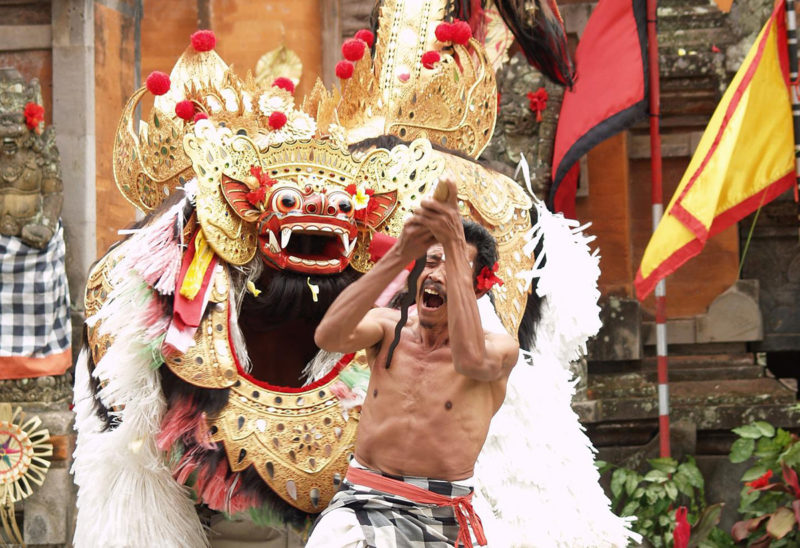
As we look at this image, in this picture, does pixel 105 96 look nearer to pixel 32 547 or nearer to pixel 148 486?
pixel 32 547

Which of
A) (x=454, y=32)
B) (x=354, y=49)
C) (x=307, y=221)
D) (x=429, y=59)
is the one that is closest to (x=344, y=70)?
(x=354, y=49)

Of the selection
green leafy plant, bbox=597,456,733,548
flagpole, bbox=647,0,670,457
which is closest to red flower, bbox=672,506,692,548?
green leafy plant, bbox=597,456,733,548

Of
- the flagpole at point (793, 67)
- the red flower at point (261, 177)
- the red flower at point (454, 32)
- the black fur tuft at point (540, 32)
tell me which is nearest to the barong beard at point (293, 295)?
the red flower at point (261, 177)

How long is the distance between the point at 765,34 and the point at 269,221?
2769mm

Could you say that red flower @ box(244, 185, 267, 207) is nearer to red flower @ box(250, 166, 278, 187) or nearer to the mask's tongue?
red flower @ box(250, 166, 278, 187)

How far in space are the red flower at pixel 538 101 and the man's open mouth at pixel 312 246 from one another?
2.47 metres

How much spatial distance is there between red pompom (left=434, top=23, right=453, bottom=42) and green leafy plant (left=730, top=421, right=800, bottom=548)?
247cm

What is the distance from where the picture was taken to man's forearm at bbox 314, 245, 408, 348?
3.86 metres

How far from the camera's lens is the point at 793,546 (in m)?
6.41

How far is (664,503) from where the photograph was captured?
6801 millimetres

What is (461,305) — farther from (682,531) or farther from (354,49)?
(682,531)

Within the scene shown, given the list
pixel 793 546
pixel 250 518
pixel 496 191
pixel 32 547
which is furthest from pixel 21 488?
pixel 793 546

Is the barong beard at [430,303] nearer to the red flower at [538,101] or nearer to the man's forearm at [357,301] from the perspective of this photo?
the man's forearm at [357,301]

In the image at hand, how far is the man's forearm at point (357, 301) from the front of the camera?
12.7ft
